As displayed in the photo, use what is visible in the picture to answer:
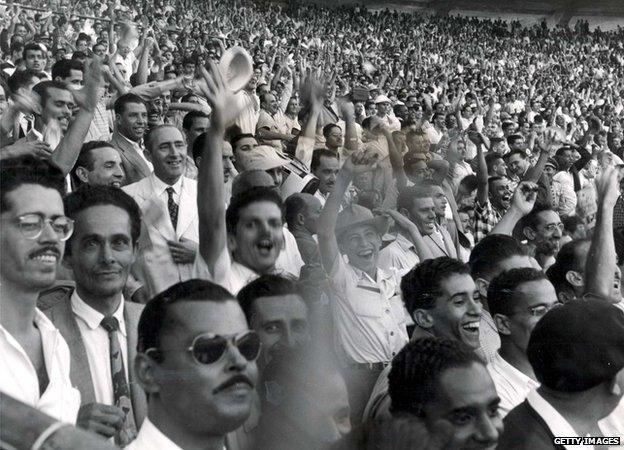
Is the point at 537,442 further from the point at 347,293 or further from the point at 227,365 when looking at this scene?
the point at 347,293

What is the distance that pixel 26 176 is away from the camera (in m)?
2.04

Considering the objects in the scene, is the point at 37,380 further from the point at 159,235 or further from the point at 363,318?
the point at 363,318

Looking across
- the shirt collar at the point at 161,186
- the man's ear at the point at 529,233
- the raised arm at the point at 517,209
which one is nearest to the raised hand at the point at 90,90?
the shirt collar at the point at 161,186

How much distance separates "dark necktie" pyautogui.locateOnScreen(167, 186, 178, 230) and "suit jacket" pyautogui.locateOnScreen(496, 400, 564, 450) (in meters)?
1.61

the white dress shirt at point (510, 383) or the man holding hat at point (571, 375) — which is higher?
the man holding hat at point (571, 375)

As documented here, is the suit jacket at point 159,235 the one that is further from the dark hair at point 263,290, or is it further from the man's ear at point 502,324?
the man's ear at point 502,324

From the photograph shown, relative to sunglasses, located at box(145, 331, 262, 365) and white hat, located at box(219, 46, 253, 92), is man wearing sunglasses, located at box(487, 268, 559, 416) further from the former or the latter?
sunglasses, located at box(145, 331, 262, 365)

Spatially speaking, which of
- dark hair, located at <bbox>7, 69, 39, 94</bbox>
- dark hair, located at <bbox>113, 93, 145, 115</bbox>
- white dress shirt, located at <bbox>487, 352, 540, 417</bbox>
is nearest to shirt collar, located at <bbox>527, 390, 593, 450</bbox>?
white dress shirt, located at <bbox>487, 352, 540, 417</bbox>

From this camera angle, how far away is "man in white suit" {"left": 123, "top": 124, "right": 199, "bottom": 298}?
280 centimetres

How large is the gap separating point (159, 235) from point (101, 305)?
29.7 inches

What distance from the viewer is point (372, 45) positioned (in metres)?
20.9

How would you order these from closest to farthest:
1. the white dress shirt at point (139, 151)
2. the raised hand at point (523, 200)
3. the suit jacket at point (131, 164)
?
the suit jacket at point (131, 164) → the white dress shirt at point (139, 151) → the raised hand at point (523, 200)

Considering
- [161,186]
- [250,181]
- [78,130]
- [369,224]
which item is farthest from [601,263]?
[78,130]

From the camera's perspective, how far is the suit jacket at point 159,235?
2.77m
